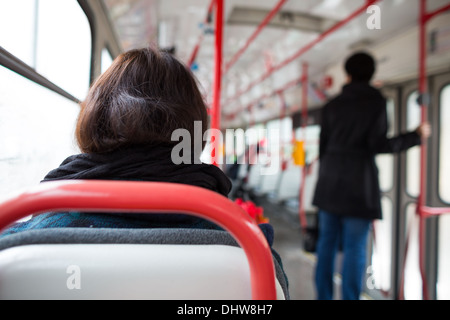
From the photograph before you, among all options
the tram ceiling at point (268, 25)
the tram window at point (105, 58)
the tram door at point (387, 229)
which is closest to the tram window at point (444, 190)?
the tram door at point (387, 229)

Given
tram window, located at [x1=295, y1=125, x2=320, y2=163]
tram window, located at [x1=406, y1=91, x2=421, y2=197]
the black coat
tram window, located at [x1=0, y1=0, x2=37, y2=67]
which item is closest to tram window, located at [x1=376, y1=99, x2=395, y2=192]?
tram window, located at [x1=406, y1=91, x2=421, y2=197]

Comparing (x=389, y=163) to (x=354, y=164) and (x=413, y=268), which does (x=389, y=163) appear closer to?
(x=413, y=268)

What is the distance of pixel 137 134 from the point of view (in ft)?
2.31

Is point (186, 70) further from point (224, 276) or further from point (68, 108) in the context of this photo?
point (68, 108)

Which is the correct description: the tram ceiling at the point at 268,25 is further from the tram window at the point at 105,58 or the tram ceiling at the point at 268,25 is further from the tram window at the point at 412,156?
the tram window at the point at 412,156

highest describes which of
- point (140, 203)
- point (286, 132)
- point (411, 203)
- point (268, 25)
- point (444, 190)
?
point (268, 25)

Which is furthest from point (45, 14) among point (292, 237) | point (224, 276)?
point (292, 237)

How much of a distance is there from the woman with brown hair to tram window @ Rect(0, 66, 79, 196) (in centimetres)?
15

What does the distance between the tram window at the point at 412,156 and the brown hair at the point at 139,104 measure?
2750 millimetres

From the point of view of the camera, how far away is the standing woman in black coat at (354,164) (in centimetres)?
184

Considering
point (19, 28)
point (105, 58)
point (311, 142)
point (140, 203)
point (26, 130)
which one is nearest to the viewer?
point (140, 203)

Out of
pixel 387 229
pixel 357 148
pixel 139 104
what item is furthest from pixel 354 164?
pixel 387 229

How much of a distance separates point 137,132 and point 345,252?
171cm
